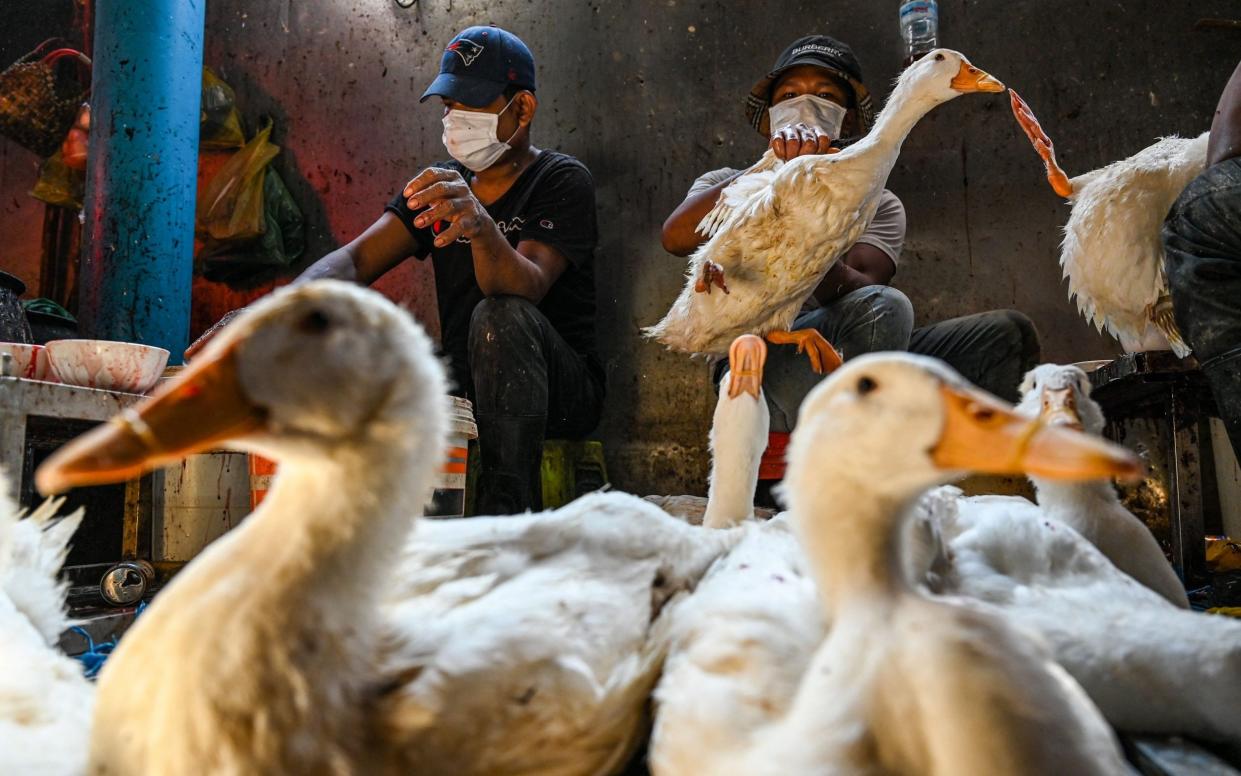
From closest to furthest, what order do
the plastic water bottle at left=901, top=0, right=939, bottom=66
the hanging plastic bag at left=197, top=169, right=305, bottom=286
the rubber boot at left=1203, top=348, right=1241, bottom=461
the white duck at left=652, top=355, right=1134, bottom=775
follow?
the white duck at left=652, top=355, right=1134, bottom=775, the rubber boot at left=1203, top=348, right=1241, bottom=461, the plastic water bottle at left=901, top=0, right=939, bottom=66, the hanging plastic bag at left=197, top=169, right=305, bottom=286

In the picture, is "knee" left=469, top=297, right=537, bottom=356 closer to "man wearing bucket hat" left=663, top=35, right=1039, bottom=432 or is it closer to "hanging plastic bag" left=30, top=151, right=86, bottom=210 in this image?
"man wearing bucket hat" left=663, top=35, right=1039, bottom=432

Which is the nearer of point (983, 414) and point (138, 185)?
point (983, 414)

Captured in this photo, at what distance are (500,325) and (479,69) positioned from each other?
1392mm

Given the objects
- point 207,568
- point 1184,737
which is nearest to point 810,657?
point 1184,737

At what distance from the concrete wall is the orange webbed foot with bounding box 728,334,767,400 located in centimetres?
199

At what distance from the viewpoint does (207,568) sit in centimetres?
112

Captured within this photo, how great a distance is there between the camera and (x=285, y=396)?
1.06 m

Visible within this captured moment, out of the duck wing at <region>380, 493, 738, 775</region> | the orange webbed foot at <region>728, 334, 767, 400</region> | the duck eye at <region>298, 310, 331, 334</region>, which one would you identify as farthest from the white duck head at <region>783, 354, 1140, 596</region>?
the orange webbed foot at <region>728, 334, 767, 400</region>

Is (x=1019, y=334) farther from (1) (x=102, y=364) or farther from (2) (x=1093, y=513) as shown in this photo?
(1) (x=102, y=364)

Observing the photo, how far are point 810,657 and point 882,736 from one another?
0.27 meters

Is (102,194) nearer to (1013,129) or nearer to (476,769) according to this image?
(476,769)

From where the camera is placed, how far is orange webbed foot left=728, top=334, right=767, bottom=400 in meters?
2.61

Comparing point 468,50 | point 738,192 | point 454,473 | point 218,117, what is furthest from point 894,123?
point 218,117

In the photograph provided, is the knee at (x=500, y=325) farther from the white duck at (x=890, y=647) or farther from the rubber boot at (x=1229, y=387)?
the rubber boot at (x=1229, y=387)
